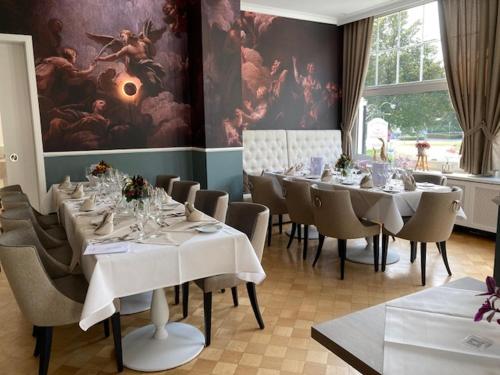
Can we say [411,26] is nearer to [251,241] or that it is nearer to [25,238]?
[251,241]

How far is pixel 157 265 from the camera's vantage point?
245 cm

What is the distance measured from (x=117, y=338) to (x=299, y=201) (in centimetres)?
276

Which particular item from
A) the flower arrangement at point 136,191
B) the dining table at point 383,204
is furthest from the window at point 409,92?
the flower arrangement at point 136,191

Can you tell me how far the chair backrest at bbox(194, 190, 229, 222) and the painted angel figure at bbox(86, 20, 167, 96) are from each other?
8.96 ft

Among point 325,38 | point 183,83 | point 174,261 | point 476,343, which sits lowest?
point 174,261

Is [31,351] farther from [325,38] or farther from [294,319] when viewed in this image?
[325,38]

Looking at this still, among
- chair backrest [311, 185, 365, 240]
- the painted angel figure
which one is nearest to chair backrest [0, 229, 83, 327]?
chair backrest [311, 185, 365, 240]

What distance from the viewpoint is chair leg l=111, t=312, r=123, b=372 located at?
2561 mm

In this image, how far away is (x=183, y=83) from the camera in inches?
246

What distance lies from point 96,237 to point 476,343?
2.27 metres

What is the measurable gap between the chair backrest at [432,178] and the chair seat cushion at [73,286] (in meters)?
4.11

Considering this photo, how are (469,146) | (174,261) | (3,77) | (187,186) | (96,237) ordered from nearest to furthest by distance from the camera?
(174,261) < (96,237) < (187,186) < (3,77) < (469,146)

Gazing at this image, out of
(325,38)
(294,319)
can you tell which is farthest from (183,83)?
(294,319)

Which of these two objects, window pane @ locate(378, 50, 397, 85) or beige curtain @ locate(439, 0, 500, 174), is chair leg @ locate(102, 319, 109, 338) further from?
window pane @ locate(378, 50, 397, 85)
